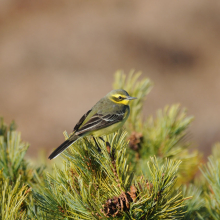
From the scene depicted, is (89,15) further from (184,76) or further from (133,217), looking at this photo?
(133,217)

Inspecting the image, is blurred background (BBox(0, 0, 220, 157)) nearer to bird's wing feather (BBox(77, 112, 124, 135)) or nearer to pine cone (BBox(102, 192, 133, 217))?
bird's wing feather (BBox(77, 112, 124, 135))

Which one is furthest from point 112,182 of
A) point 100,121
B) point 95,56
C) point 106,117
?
point 95,56

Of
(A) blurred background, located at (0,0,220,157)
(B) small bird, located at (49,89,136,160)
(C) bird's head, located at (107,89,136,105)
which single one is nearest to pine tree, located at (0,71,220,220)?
(B) small bird, located at (49,89,136,160)

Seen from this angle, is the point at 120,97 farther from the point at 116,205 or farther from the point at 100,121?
the point at 116,205

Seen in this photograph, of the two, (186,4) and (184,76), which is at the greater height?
(186,4)

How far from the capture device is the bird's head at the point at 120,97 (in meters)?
2.72

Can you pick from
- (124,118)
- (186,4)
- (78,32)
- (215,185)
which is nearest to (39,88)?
(78,32)

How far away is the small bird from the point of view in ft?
8.52

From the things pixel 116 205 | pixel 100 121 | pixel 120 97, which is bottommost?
pixel 116 205

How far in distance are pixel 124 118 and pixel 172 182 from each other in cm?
125

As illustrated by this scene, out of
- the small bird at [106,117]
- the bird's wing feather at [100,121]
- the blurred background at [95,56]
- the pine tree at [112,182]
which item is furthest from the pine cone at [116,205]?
the blurred background at [95,56]

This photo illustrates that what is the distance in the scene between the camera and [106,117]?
112 inches

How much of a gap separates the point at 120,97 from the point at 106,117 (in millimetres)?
252

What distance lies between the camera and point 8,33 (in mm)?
11711
